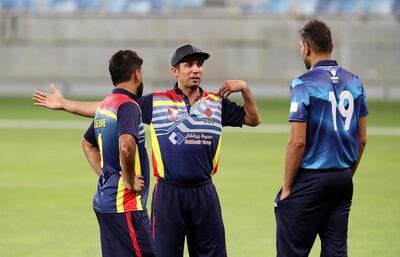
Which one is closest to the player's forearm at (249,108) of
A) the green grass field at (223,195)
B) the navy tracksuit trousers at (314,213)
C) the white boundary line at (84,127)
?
the navy tracksuit trousers at (314,213)

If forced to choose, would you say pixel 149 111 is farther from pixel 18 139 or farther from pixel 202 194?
pixel 18 139

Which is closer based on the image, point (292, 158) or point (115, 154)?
point (115, 154)

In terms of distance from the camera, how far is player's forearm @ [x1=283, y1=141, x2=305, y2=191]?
7.61 meters

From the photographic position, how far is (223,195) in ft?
47.5

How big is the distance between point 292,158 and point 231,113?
30.4 inches

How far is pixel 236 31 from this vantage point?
3194cm

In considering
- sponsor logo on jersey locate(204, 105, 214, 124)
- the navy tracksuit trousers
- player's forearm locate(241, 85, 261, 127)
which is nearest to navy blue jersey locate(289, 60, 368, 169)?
the navy tracksuit trousers

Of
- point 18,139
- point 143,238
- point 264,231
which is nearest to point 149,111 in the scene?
point 143,238

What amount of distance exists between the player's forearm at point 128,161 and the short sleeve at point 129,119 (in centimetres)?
8

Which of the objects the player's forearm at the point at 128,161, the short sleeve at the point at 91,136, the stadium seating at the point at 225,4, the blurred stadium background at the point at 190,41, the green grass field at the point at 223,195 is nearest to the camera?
the player's forearm at the point at 128,161

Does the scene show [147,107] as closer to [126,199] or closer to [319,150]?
[126,199]

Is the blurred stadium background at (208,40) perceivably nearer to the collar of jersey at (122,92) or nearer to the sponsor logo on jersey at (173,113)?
the sponsor logo on jersey at (173,113)

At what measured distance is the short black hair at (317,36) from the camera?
7.68m

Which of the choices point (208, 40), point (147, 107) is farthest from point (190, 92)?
point (208, 40)
